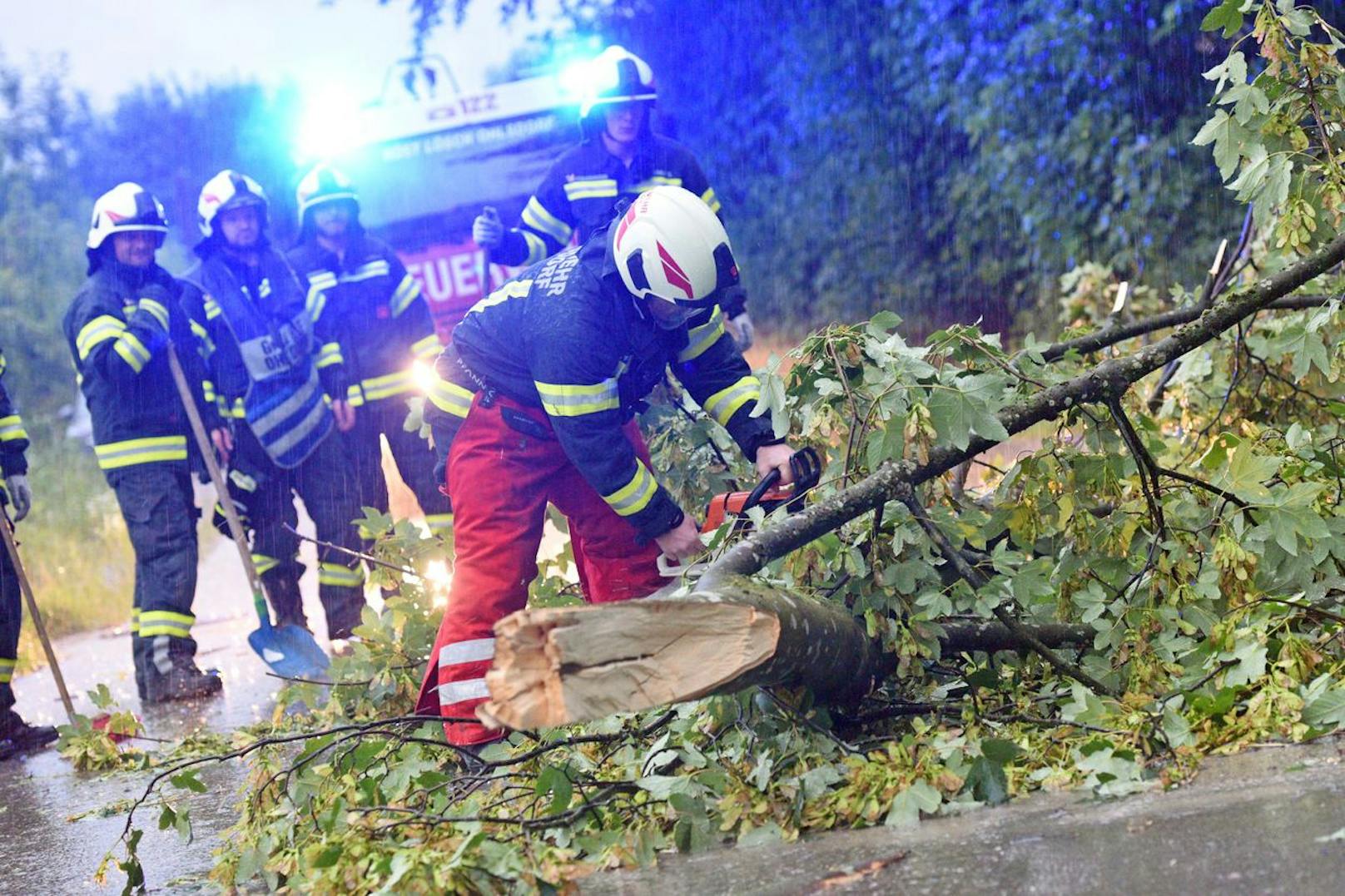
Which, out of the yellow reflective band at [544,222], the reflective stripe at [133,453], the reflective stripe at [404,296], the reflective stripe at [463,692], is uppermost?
the yellow reflective band at [544,222]

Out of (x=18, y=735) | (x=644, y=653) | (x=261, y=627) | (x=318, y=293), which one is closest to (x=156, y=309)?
(x=318, y=293)

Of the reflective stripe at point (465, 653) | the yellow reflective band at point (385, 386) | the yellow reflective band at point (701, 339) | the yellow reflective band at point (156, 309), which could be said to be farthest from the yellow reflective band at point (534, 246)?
the reflective stripe at point (465, 653)

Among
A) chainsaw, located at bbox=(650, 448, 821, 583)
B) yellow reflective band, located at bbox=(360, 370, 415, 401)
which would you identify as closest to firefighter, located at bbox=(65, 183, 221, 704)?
yellow reflective band, located at bbox=(360, 370, 415, 401)

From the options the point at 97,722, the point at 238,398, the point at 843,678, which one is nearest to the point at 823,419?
the point at 843,678

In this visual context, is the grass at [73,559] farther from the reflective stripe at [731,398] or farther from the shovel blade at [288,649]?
the reflective stripe at [731,398]

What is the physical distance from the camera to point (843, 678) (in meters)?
3.18

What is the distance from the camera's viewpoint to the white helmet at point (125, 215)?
639cm

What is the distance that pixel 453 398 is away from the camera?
444cm

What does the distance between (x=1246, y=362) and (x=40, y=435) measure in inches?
883

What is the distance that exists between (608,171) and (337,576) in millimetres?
2119

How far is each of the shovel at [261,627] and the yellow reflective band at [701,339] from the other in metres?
2.21

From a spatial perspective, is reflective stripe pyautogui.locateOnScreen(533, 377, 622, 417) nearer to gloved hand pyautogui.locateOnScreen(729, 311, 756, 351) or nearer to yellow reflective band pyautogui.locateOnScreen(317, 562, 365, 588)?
gloved hand pyautogui.locateOnScreen(729, 311, 756, 351)

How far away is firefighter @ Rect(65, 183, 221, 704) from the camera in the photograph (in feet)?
20.9

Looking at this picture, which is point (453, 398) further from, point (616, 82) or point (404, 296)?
point (404, 296)
